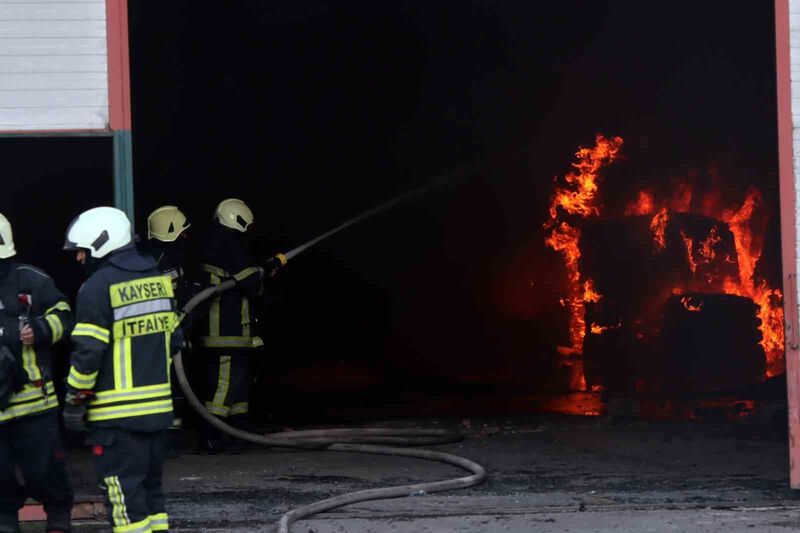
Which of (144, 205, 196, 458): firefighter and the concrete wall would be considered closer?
the concrete wall

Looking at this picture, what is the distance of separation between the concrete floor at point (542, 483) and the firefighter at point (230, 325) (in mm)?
439

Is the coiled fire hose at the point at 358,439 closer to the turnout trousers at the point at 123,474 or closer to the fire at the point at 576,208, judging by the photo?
the turnout trousers at the point at 123,474

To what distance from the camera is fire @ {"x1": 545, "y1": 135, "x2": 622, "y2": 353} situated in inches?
600

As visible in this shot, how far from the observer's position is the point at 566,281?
608 inches

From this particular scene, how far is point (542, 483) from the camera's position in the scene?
23.5 ft

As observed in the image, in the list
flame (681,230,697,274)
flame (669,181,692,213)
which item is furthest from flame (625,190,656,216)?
flame (681,230,697,274)

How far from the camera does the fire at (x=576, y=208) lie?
50.0ft

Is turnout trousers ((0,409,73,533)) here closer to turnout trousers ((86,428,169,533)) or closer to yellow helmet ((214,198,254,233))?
turnout trousers ((86,428,169,533))

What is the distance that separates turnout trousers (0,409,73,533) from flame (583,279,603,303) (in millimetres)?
9571

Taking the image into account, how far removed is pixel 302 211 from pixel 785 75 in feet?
33.4

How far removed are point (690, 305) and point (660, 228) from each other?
73.9 inches

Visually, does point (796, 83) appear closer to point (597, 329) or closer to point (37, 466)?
point (37, 466)

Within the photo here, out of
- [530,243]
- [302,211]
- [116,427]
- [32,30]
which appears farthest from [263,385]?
[116,427]

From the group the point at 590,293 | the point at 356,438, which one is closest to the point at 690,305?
the point at 590,293
